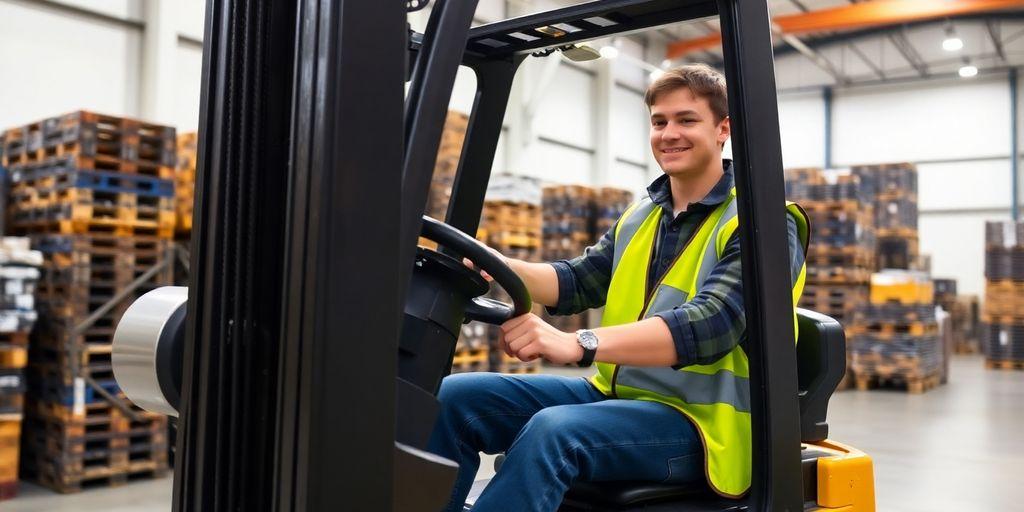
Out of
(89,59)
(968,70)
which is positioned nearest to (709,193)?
(89,59)

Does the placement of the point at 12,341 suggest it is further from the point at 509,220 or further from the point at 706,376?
the point at 509,220

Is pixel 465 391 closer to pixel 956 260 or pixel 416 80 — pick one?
pixel 416 80

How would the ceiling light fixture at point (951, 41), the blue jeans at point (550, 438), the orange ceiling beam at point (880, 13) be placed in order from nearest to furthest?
the blue jeans at point (550, 438)
the orange ceiling beam at point (880, 13)
the ceiling light fixture at point (951, 41)

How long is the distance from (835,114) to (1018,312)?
9.47 m

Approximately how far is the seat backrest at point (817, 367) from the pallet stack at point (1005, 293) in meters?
14.8

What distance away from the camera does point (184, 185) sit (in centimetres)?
836

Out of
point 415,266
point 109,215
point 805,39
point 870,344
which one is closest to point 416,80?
point 415,266

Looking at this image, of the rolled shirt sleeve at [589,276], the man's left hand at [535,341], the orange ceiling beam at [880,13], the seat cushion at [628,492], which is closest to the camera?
the man's left hand at [535,341]

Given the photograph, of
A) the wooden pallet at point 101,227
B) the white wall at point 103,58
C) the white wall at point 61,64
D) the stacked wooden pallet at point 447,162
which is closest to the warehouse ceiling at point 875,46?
the white wall at point 103,58

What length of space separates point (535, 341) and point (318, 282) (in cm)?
65

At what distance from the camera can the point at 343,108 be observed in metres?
1.53

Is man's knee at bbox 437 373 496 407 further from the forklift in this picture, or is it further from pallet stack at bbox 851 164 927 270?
pallet stack at bbox 851 164 927 270

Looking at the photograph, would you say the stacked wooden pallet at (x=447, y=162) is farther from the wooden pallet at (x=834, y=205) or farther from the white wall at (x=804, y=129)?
the white wall at (x=804, y=129)

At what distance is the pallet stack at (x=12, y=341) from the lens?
234 inches
